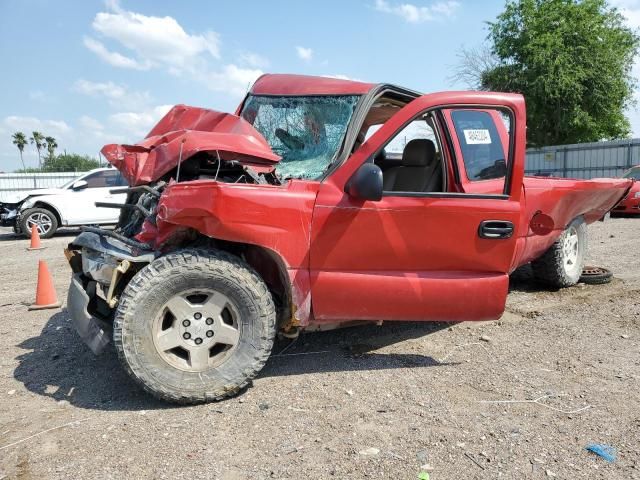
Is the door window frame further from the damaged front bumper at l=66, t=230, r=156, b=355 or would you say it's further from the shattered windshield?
the damaged front bumper at l=66, t=230, r=156, b=355

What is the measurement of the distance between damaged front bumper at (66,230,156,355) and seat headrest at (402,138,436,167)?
7.77 ft

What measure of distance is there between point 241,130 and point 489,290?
216 centimetres

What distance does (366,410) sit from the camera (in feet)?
10.2

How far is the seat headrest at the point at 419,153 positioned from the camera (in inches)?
172

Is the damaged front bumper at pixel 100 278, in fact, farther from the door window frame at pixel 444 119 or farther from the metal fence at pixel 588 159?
the metal fence at pixel 588 159

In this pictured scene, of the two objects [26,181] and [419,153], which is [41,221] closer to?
[419,153]

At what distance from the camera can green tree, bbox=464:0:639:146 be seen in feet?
85.9

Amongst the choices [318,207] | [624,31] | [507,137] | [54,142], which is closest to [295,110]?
[318,207]

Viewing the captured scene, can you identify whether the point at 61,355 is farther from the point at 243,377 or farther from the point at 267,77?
the point at 267,77

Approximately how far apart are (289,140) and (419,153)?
1151mm

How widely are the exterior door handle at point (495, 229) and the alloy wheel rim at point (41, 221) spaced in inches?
475

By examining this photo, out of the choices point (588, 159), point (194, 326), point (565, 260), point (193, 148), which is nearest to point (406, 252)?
point (194, 326)

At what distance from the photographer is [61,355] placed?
13.5 ft

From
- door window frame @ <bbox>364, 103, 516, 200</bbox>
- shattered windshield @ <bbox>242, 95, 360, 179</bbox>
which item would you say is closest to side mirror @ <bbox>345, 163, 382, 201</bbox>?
door window frame @ <bbox>364, 103, 516, 200</bbox>
